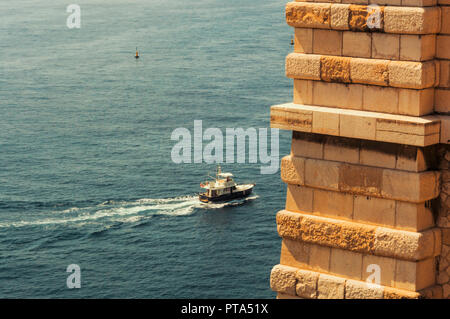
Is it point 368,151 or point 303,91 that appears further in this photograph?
point 303,91

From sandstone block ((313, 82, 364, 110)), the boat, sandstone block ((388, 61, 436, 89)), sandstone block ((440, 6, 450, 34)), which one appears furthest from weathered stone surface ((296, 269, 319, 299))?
the boat

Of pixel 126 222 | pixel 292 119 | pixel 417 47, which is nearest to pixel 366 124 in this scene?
pixel 292 119

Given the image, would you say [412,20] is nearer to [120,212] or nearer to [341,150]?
[341,150]

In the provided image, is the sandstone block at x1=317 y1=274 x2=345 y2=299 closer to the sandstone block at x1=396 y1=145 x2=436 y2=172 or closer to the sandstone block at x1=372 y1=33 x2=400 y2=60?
the sandstone block at x1=396 y1=145 x2=436 y2=172

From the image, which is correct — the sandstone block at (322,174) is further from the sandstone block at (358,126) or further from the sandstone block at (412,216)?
the sandstone block at (412,216)

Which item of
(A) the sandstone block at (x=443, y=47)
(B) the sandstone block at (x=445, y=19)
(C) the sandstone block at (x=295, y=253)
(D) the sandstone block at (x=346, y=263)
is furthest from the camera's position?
(C) the sandstone block at (x=295, y=253)

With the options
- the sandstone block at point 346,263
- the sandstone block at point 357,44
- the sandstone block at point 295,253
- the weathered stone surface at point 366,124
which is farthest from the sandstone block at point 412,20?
the sandstone block at point 295,253
